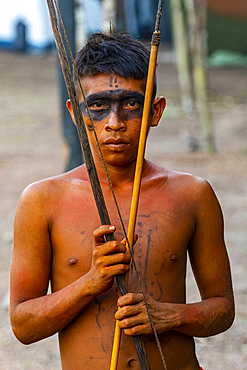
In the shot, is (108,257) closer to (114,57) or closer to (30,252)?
(30,252)

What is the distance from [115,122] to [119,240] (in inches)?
15.8

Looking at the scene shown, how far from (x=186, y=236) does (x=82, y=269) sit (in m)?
0.38

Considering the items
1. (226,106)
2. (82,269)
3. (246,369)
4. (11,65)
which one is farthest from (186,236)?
(11,65)

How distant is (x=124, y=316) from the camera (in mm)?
1312

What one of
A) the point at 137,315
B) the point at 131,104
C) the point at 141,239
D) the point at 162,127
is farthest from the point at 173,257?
the point at 162,127

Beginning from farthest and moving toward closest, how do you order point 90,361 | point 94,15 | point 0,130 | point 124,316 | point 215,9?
1. point 215,9
2. point 94,15
3. point 0,130
4. point 90,361
5. point 124,316

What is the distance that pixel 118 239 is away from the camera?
5.23 ft

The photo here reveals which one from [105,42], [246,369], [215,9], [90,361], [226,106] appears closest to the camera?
[90,361]

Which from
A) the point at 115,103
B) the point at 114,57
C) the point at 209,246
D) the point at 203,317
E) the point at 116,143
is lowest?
the point at 203,317

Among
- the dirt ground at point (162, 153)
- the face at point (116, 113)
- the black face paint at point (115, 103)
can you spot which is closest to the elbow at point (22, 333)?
the face at point (116, 113)

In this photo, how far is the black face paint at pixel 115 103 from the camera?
153 cm

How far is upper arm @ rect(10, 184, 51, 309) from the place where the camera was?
1.54 metres

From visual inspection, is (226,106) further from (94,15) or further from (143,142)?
(143,142)

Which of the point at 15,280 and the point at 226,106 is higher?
the point at 15,280
